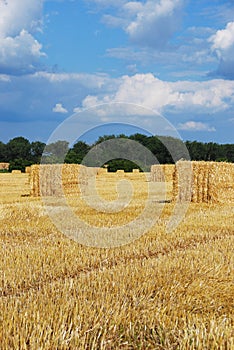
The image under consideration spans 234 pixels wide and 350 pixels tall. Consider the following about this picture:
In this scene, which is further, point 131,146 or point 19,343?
point 131,146

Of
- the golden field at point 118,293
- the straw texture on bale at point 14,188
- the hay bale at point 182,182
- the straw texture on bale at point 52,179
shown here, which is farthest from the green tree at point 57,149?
the straw texture on bale at point 14,188

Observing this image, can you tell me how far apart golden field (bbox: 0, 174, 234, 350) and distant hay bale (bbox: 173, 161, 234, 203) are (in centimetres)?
669

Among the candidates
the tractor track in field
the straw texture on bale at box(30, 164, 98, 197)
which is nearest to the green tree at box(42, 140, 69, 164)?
the tractor track in field

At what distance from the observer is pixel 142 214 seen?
11906mm

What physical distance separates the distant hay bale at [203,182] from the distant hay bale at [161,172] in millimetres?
A: 13225

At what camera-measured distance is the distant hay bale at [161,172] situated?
1172 inches

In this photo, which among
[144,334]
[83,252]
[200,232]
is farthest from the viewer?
[200,232]

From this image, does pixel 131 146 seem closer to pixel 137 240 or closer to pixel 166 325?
pixel 137 240

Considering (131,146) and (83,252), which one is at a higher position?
(131,146)

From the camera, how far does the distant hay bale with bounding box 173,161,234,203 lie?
15.4 m

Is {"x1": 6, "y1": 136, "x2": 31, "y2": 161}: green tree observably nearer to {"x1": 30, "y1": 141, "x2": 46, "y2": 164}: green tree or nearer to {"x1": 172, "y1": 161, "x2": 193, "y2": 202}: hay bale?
{"x1": 30, "y1": 141, "x2": 46, "y2": 164}: green tree

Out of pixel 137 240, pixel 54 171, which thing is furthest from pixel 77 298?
pixel 54 171

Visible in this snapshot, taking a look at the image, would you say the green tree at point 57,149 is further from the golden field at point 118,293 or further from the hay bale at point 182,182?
the hay bale at point 182,182

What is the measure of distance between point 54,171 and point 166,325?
15633 mm
